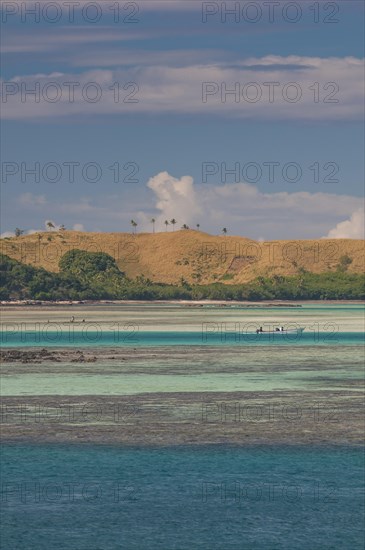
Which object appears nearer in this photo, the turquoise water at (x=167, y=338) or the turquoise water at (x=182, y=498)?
the turquoise water at (x=182, y=498)

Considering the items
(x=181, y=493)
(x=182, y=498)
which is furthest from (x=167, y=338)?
(x=182, y=498)

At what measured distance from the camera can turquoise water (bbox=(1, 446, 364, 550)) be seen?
26.0 m

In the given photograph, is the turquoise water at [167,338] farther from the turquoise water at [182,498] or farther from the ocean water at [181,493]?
the turquoise water at [182,498]

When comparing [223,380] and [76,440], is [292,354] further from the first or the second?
[76,440]

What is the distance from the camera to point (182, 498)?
97.1 feet

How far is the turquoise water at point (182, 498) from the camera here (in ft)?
85.4

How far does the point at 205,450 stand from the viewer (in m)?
35.8

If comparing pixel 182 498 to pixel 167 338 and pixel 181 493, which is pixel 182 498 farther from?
pixel 167 338

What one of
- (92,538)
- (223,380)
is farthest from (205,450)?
(223,380)

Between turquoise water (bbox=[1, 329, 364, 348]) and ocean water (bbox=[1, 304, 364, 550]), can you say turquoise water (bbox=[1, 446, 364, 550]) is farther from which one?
turquoise water (bbox=[1, 329, 364, 348])

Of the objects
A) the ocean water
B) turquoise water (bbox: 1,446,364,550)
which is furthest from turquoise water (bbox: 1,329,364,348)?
turquoise water (bbox: 1,446,364,550)

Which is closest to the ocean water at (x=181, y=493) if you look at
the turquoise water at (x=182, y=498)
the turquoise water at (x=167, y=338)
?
the turquoise water at (x=182, y=498)

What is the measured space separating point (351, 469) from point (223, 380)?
27.0m

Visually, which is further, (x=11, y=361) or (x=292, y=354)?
(x=292, y=354)
